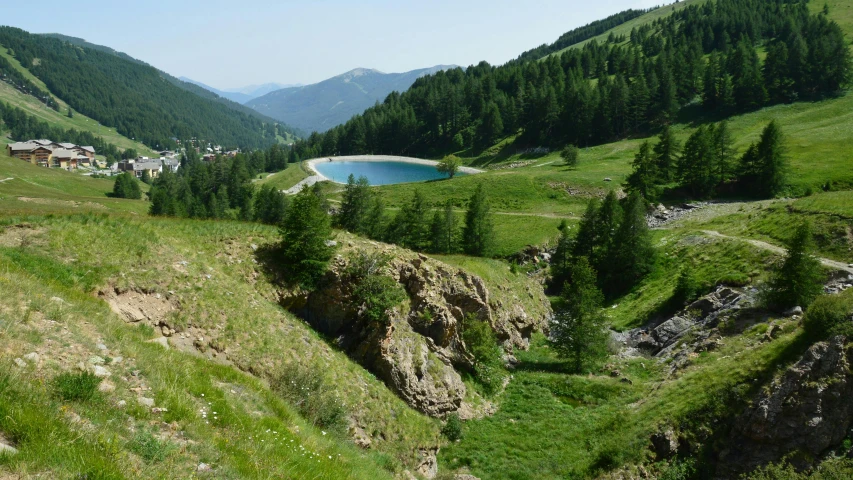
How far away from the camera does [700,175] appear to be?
7344 centimetres

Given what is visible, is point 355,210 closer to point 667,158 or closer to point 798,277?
point 798,277

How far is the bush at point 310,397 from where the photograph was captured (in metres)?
16.8

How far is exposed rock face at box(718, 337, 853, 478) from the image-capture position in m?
19.6

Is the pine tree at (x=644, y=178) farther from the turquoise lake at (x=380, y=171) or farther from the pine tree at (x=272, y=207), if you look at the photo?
the pine tree at (x=272, y=207)

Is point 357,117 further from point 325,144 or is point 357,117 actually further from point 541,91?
point 541,91

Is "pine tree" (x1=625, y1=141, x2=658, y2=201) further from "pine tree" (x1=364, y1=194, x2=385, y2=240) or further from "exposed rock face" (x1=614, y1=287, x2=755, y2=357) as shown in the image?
"pine tree" (x1=364, y1=194, x2=385, y2=240)

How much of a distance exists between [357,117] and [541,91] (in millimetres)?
79212

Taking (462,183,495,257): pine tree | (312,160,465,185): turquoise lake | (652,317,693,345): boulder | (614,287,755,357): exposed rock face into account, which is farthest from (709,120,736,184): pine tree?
(312,160,465,185): turquoise lake

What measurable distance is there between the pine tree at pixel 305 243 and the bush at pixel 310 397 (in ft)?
28.3

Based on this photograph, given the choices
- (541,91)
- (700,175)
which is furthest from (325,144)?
(700,175)

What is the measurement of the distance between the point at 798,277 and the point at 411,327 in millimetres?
29376

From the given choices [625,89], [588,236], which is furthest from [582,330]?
[625,89]

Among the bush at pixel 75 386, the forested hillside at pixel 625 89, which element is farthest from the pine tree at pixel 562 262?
the forested hillside at pixel 625 89

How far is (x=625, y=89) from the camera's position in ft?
383
